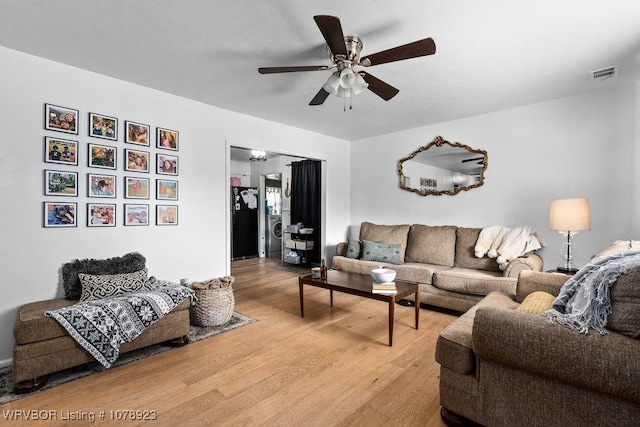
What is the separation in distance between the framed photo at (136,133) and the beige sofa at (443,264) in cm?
283

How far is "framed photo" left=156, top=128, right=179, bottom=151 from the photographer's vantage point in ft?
10.4

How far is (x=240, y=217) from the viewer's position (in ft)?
22.8

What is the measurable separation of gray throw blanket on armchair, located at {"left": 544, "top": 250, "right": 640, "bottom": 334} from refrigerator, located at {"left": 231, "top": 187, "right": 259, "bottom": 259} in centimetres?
612

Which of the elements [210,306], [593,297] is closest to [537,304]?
[593,297]

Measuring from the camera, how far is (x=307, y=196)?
20.1 ft

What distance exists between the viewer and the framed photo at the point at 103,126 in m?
2.73

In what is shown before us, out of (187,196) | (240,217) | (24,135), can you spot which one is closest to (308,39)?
(187,196)

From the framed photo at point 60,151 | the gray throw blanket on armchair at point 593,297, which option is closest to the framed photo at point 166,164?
the framed photo at point 60,151

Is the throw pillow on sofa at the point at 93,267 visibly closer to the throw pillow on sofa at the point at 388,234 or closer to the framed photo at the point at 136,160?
the framed photo at the point at 136,160

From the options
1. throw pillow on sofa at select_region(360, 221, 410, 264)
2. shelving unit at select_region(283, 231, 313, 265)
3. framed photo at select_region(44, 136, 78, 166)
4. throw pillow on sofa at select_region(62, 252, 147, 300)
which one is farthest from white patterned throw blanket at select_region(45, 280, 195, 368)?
shelving unit at select_region(283, 231, 313, 265)

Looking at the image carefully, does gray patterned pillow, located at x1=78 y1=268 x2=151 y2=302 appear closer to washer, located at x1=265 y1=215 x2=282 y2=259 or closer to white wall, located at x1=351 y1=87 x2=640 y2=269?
white wall, located at x1=351 y1=87 x2=640 y2=269

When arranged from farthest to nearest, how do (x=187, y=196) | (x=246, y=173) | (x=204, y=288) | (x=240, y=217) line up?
(x=246, y=173) → (x=240, y=217) → (x=187, y=196) → (x=204, y=288)

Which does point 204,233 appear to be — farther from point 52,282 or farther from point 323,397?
point 323,397

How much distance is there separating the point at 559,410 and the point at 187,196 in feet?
11.4
